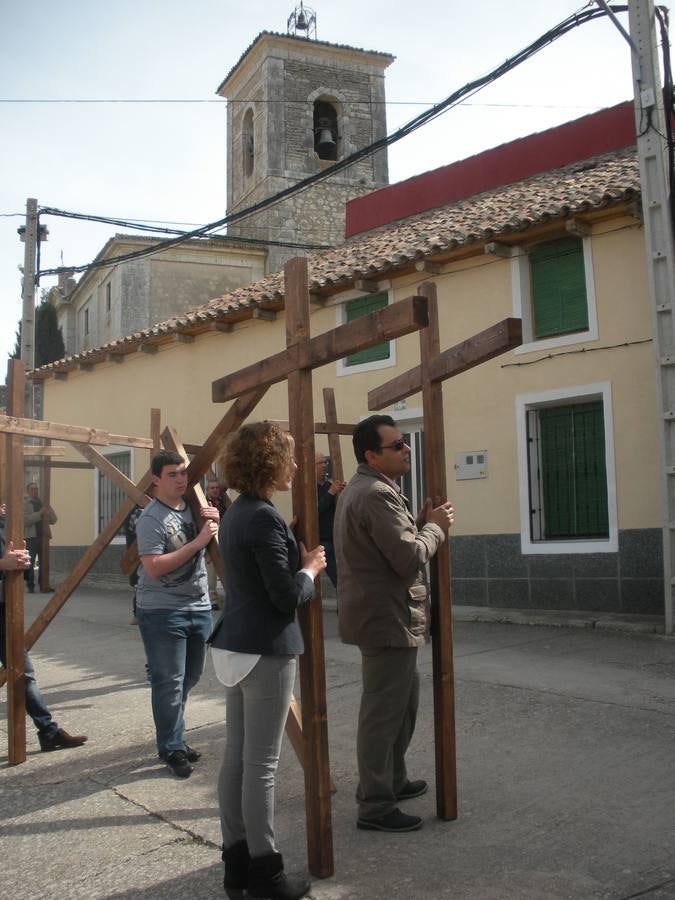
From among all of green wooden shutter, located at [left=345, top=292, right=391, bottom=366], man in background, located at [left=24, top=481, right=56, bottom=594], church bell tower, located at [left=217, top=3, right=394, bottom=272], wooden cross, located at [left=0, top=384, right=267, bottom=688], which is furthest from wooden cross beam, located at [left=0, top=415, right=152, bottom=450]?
church bell tower, located at [left=217, top=3, right=394, bottom=272]

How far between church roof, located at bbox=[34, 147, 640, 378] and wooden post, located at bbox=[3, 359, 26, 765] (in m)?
6.65

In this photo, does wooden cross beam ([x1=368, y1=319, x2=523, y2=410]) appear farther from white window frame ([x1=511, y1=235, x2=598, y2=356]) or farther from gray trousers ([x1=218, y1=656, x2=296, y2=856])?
white window frame ([x1=511, y1=235, x2=598, y2=356])

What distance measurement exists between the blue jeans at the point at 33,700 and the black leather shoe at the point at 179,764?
0.97 meters

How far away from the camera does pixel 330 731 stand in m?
5.45

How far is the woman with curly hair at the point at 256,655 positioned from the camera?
3109 mm

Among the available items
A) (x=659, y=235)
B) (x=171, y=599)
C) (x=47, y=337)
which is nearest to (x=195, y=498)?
(x=171, y=599)

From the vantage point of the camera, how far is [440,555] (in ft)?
13.0

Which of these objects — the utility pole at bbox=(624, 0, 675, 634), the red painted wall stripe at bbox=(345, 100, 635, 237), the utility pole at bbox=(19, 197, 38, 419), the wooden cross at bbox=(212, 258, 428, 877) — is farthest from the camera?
the utility pole at bbox=(19, 197, 38, 419)

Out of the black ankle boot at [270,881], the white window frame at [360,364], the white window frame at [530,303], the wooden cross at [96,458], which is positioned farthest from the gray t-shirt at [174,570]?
the white window frame at [360,364]

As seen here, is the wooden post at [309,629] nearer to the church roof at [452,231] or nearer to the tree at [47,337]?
the church roof at [452,231]

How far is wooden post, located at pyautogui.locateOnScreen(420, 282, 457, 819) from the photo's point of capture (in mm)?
3834

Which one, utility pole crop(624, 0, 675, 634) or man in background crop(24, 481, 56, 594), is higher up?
utility pole crop(624, 0, 675, 634)

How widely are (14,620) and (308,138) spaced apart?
27.9 meters

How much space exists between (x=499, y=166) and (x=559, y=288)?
4601 millimetres
